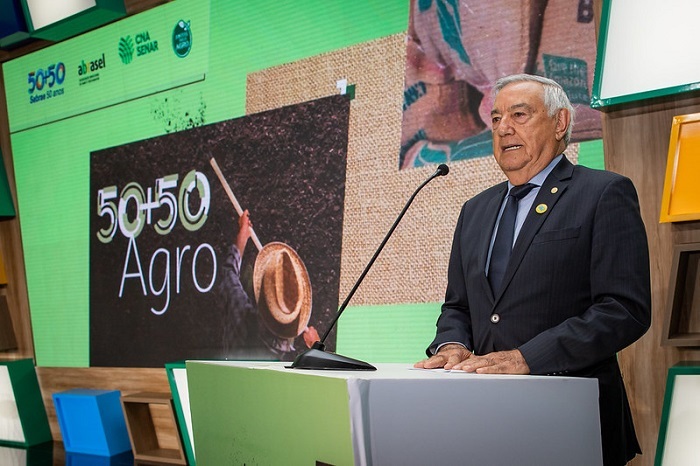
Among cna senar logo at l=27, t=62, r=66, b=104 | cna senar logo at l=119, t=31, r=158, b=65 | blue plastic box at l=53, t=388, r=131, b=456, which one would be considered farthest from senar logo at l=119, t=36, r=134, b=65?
blue plastic box at l=53, t=388, r=131, b=456

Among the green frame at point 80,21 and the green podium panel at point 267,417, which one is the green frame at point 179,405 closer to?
the green frame at point 80,21

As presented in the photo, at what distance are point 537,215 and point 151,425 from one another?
3.18 meters

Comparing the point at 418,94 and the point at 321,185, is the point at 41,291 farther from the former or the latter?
the point at 418,94

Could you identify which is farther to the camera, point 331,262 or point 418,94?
point 331,262

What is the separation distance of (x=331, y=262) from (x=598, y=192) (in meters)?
1.91

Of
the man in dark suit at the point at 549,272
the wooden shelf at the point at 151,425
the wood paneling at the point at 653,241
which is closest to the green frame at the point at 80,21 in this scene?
the wooden shelf at the point at 151,425

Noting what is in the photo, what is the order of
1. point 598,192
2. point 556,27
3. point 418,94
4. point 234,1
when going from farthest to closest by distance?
point 234,1
point 418,94
point 556,27
point 598,192

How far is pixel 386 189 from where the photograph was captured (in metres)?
3.34

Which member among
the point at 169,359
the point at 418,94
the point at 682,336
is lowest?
the point at 169,359

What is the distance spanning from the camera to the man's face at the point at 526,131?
6.25 feet

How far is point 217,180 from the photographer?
4020mm

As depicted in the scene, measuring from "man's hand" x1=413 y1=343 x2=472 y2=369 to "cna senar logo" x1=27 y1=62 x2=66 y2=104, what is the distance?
12.3 feet

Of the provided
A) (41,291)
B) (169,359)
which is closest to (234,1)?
(169,359)

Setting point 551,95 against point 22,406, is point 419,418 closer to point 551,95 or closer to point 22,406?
point 551,95
